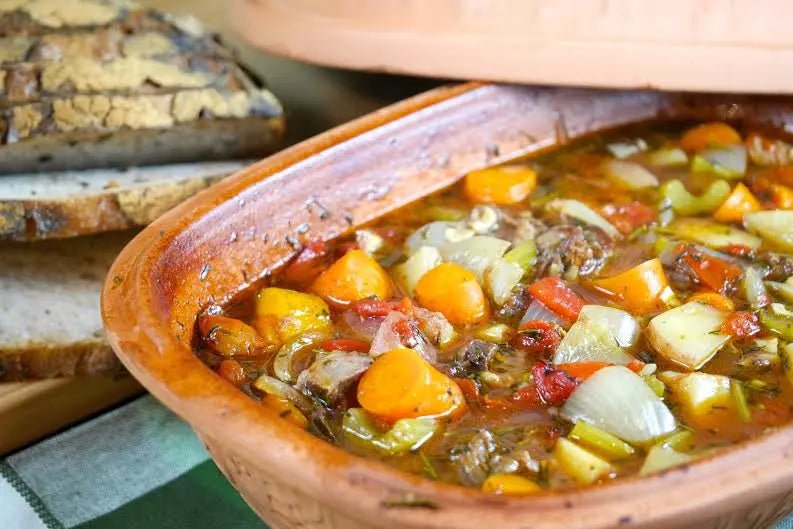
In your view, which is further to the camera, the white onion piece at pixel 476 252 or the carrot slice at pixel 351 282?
the white onion piece at pixel 476 252

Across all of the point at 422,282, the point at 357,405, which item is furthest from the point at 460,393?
the point at 422,282

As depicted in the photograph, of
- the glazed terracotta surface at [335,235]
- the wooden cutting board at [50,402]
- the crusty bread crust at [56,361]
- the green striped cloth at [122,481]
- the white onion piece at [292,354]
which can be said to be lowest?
the green striped cloth at [122,481]

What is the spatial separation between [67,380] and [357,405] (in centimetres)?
104

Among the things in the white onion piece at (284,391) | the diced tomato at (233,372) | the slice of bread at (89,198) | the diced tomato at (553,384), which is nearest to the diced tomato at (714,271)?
the diced tomato at (553,384)

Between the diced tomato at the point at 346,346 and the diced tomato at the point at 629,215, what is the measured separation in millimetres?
1014

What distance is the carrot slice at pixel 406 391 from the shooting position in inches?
79.5

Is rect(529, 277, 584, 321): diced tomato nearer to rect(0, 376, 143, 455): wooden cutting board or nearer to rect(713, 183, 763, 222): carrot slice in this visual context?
rect(713, 183, 763, 222): carrot slice

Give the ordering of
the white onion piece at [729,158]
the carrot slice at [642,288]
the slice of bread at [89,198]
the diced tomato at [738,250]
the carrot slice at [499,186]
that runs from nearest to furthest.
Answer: the carrot slice at [642,288] → the diced tomato at [738,250] → the slice of bread at [89,198] → the carrot slice at [499,186] → the white onion piece at [729,158]

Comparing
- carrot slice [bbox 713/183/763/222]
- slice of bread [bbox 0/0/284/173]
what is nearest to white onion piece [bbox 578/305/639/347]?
carrot slice [bbox 713/183/763/222]

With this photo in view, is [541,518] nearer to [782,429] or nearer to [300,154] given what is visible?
[782,429]

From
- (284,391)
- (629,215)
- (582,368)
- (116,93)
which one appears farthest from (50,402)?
(629,215)

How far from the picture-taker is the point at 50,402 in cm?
268

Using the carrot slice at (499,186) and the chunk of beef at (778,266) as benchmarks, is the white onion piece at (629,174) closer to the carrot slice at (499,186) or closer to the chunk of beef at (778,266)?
the carrot slice at (499,186)

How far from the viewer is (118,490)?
99.3 inches
